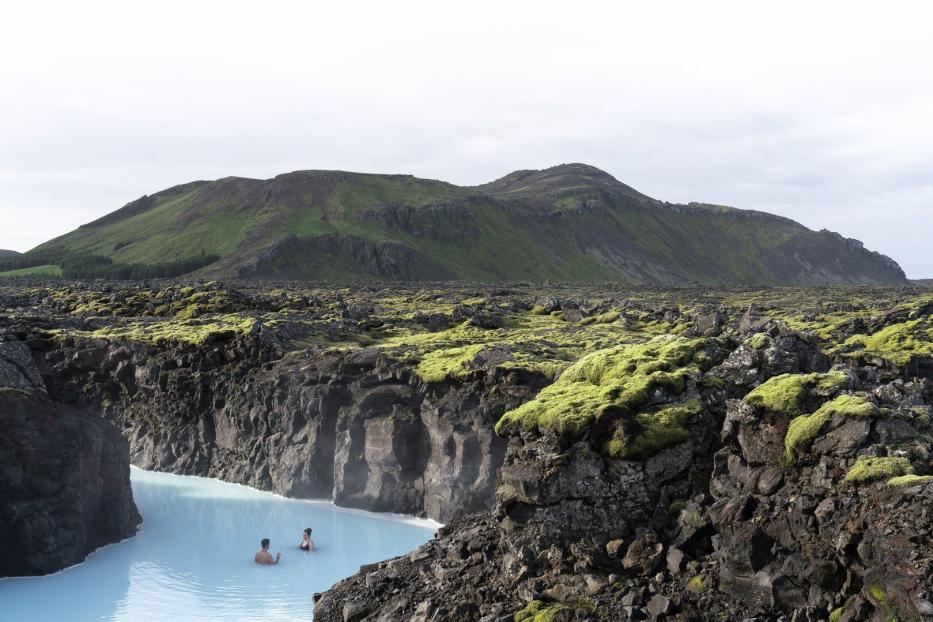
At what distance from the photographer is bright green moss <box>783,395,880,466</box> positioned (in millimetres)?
24719

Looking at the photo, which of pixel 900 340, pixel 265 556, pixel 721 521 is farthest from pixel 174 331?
pixel 721 521

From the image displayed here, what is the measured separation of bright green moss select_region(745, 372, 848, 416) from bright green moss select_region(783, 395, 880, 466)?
0.89 meters

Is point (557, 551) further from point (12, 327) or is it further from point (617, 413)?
point (12, 327)

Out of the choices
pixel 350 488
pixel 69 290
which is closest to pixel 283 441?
pixel 350 488

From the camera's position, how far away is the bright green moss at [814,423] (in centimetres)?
2472

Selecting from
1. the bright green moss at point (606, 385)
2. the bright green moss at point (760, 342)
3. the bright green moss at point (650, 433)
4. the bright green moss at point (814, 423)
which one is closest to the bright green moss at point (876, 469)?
the bright green moss at point (814, 423)

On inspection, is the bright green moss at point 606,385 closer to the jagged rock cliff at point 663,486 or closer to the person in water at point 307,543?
the jagged rock cliff at point 663,486

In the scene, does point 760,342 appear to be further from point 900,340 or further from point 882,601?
point 900,340

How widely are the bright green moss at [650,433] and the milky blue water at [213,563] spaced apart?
68.6ft

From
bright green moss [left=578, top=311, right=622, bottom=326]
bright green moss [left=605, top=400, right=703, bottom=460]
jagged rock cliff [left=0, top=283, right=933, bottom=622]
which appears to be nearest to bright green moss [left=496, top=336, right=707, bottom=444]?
jagged rock cliff [left=0, top=283, right=933, bottom=622]

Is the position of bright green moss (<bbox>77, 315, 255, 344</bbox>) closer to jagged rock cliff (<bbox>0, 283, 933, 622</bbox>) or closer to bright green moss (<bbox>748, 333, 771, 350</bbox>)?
jagged rock cliff (<bbox>0, 283, 933, 622</bbox>)

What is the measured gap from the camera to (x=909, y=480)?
843 inches

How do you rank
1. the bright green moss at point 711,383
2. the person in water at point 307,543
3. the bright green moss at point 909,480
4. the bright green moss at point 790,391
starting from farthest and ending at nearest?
the person in water at point 307,543 < the bright green moss at point 711,383 < the bright green moss at point 790,391 < the bright green moss at point 909,480

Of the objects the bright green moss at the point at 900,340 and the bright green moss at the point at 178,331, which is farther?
the bright green moss at the point at 178,331
